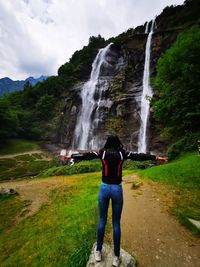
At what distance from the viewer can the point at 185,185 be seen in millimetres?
8805

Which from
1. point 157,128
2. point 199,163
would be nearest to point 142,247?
point 199,163

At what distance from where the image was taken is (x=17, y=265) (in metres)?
4.86

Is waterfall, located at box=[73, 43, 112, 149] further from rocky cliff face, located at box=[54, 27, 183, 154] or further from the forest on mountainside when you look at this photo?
the forest on mountainside

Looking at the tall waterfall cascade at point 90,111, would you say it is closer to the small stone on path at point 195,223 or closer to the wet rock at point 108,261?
the small stone on path at point 195,223

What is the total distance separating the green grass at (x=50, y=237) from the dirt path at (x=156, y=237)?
1.10 metres

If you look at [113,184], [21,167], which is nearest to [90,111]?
[21,167]

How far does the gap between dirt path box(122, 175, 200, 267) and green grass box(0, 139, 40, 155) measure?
120 feet

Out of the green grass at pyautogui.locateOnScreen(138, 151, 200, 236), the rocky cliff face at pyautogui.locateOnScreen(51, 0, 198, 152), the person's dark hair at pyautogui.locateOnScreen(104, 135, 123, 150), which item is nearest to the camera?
the person's dark hair at pyautogui.locateOnScreen(104, 135, 123, 150)

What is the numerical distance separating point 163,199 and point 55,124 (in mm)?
40840

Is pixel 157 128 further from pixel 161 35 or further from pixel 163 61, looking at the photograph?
pixel 161 35

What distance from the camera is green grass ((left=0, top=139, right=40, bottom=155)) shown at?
38219mm

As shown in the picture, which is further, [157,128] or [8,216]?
[157,128]

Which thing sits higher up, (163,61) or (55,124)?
(163,61)

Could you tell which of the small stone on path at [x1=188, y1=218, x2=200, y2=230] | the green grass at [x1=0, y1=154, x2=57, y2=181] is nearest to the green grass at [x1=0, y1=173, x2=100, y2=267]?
the small stone on path at [x1=188, y1=218, x2=200, y2=230]
